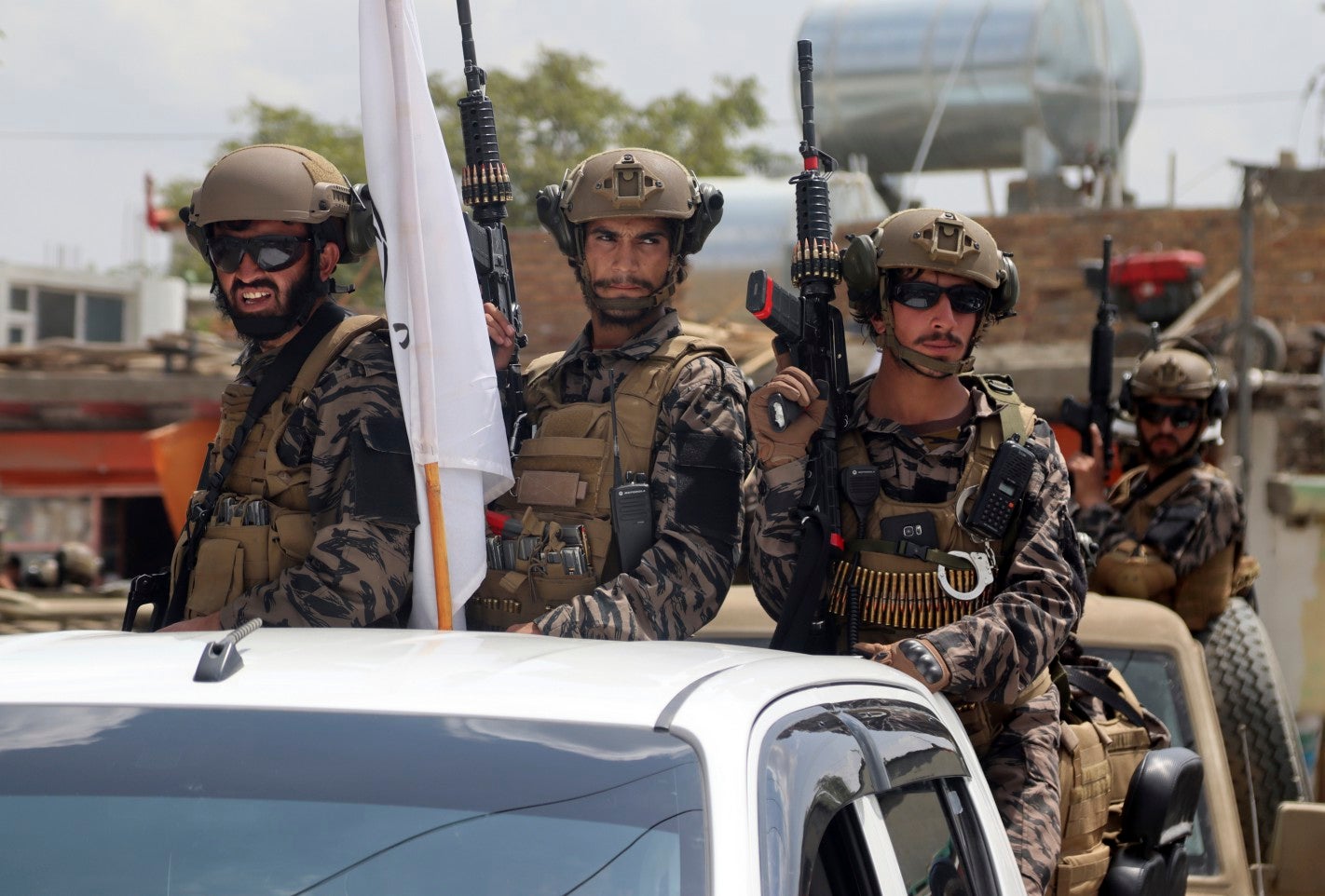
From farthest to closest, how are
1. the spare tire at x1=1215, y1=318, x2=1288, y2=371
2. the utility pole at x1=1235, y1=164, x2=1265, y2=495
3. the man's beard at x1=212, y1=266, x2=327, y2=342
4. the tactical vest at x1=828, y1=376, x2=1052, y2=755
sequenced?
the spare tire at x1=1215, y1=318, x2=1288, y2=371, the utility pole at x1=1235, y1=164, x2=1265, y2=495, the man's beard at x1=212, y1=266, x2=327, y2=342, the tactical vest at x1=828, y1=376, x2=1052, y2=755

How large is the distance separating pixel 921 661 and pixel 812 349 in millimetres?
939

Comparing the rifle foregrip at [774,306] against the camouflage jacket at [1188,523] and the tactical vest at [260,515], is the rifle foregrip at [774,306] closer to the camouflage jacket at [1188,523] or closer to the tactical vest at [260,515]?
the tactical vest at [260,515]

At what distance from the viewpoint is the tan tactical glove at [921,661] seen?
11.4ft

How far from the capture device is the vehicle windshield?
1.97 m

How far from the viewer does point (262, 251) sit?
4020 millimetres

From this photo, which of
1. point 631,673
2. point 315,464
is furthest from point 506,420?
point 631,673

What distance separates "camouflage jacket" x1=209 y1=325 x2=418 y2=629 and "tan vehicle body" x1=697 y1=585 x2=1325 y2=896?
4.34 feet

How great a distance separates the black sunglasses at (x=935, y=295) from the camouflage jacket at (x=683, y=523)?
0.44m

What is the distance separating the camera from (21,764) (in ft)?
6.99

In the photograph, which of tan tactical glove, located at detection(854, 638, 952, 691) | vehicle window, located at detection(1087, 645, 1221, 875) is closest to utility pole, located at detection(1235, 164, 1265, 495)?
vehicle window, located at detection(1087, 645, 1221, 875)

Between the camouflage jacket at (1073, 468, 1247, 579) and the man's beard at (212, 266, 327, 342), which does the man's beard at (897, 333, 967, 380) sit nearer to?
the man's beard at (212, 266, 327, 342)

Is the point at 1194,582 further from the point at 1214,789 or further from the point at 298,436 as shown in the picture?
the point at 298,436

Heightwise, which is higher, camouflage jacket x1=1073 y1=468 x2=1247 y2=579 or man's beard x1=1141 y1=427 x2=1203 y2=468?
man's beard x1=1141 y1=427 x2=1203 y2=468

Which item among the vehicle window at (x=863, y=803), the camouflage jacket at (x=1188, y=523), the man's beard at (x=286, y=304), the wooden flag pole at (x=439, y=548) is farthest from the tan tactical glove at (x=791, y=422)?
the camouflage jacket at (x=1188, y=523)
